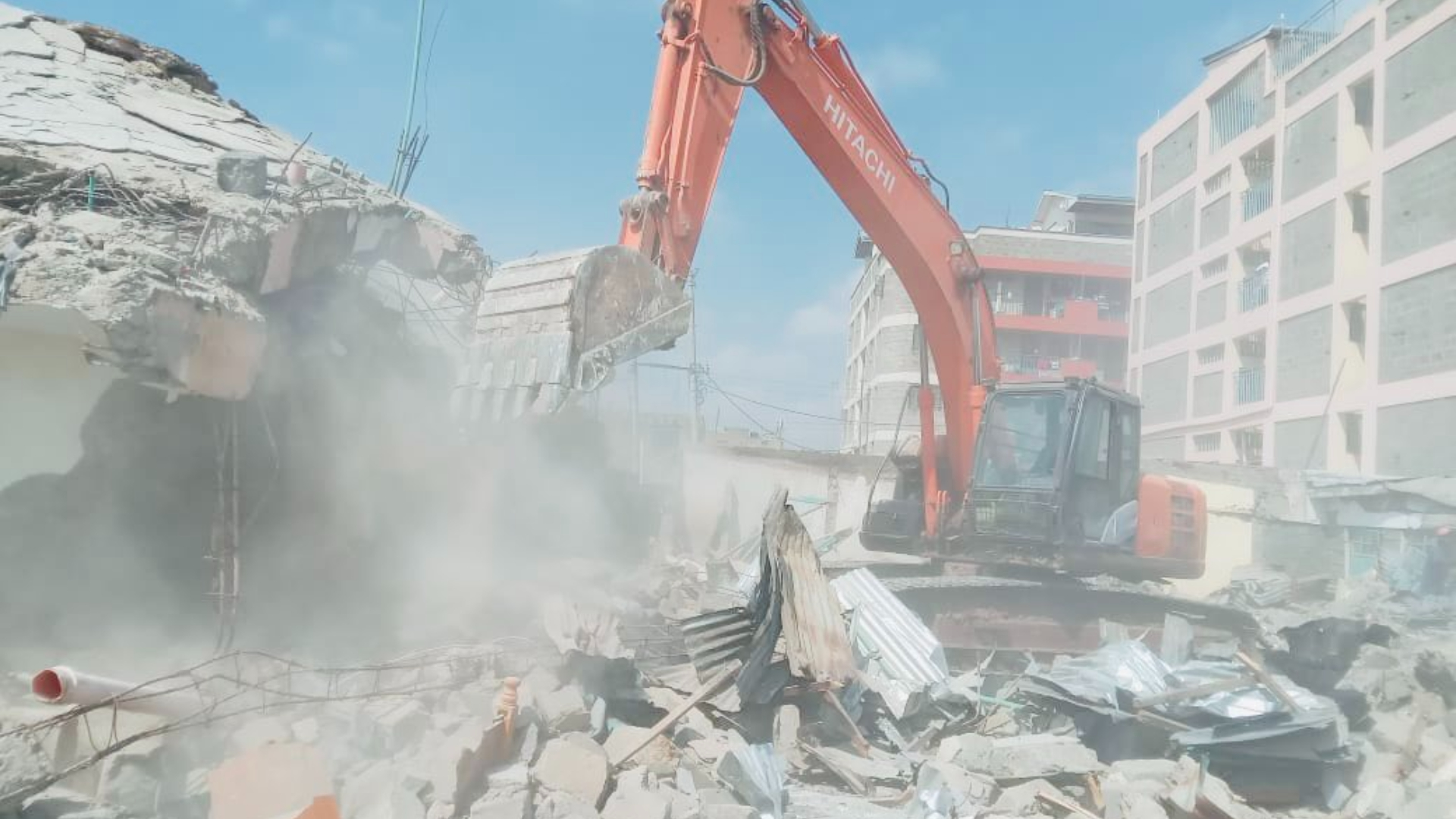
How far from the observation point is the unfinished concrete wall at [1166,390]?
29.2m

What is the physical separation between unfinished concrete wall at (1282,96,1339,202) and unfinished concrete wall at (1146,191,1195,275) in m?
5.24

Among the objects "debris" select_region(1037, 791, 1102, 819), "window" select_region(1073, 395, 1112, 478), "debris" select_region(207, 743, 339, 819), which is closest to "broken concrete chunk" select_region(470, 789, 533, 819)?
"debris" select_region(207, 743, 339, 819)

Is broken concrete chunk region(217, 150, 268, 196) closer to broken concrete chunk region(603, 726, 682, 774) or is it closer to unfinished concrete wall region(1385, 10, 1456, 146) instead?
broken concrete chunk region(603, 726, 682, 774)

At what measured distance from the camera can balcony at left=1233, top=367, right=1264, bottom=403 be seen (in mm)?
25266

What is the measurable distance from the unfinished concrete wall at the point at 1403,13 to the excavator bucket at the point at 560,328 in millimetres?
21674

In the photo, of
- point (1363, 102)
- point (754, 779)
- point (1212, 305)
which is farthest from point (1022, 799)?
point (1212, 305)

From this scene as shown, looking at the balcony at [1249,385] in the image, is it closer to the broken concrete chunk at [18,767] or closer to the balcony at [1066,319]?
the balcony at [1066,319]

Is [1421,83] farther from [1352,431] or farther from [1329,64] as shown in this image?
[1352,431]

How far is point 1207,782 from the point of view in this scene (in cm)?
510

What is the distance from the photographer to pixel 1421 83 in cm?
1980

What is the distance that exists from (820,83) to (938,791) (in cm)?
514

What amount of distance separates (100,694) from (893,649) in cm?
500

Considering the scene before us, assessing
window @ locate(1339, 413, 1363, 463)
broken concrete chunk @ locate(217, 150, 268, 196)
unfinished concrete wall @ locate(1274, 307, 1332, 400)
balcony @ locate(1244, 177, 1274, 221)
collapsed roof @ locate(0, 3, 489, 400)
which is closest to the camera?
collapsed roof @ locate(0, 3, 489, 400)

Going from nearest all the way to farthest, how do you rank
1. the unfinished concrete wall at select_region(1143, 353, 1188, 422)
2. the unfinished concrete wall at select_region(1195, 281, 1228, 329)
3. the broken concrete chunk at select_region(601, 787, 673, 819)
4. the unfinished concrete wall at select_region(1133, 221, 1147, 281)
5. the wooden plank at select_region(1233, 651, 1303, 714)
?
1. the broken concrete chunk at select_region(601, 787, 673, 819)
2. the wooden plank at select_region(1233, 651, 1303, 714)
3. the unfinished concrete wall at select_region(1195, 281, 1228, 329)
4. the unfinished concrete wall at select_region(1143, 353, 1188, 422)
5. the unfinished concrete wall at select_region(1133, 221, 1147, 281)
